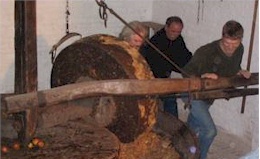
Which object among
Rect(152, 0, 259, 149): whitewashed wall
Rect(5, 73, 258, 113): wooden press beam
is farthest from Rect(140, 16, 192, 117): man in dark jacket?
Rect(5, 73, 258, 113): wooden press beam

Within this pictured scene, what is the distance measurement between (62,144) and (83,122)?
21.5 inches

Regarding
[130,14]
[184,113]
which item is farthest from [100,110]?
[130,14]

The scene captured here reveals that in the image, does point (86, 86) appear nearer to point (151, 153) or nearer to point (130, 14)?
point (151, 153)

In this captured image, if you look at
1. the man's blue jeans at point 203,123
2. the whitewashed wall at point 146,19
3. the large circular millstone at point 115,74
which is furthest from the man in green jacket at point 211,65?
the whitewashed wall at point 146,19

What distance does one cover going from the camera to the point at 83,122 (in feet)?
14.9

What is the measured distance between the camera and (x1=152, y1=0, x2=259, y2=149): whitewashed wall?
6.46 meters

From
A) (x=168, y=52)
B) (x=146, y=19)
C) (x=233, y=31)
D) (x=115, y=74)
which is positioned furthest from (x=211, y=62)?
(x=146, y=19)

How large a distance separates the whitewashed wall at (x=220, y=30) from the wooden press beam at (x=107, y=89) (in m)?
1.61

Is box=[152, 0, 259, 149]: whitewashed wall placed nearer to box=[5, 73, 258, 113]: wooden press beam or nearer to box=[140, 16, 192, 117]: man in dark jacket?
box=[140, 16, 192, 117]: man in dark jacket

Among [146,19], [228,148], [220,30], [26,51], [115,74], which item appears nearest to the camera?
[26,51]

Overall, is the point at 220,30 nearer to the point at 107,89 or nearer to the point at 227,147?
the point at 227,147

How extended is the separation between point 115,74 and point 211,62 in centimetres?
132

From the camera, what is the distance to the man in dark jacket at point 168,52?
670 centimetres

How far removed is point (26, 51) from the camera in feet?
12.2
